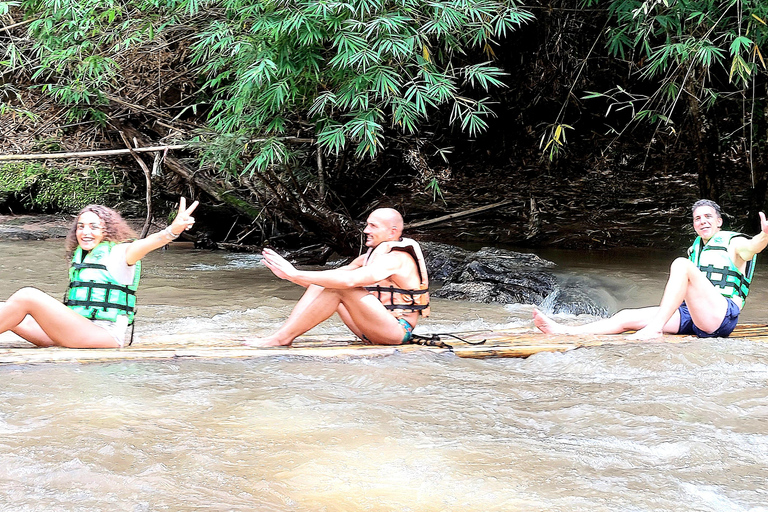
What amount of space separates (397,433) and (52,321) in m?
1.78

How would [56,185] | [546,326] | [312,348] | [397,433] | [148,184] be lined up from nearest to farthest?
[397,433] < [312,348] < [546,326] < [148,184] < [56,185]

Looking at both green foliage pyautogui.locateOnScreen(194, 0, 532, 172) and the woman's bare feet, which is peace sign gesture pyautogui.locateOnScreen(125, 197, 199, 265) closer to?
green foliage pyautogui.locateOnScreen(194, 0, 532, 172)

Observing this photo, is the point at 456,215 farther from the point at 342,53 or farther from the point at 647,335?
the point at 647,335

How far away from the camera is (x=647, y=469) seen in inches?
99.6

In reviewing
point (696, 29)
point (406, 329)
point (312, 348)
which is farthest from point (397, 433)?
point (696, 29)

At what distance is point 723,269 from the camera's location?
13.9 feet

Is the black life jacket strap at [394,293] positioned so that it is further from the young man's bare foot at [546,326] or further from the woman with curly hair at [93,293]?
the woman with curly hair at [93,293]

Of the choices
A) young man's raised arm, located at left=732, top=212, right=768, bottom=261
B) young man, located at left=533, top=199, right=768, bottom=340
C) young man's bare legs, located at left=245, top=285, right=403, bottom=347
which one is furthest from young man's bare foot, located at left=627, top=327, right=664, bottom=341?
young man's bare legs, located at left=245, top=285, right=403, bottom=347

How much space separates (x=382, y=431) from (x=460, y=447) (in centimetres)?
32

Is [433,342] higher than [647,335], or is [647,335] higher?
[647,335]

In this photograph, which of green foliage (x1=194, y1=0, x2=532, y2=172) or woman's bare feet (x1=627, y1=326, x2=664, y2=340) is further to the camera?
green foliage (x1=194, y1=0, x2=532, y2=172)

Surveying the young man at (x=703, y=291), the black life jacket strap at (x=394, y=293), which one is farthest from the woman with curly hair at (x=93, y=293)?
the young man at (x=703, y=291)

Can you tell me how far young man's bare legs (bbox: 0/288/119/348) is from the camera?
352cm

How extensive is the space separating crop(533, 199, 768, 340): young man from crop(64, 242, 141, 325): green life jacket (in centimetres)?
217
